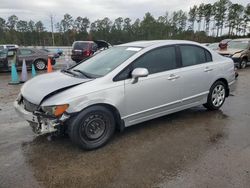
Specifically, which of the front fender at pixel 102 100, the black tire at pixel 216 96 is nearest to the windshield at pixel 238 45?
the black tire at pixel 216 96

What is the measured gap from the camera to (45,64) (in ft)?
50.5

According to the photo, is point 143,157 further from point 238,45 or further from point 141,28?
point 141,28

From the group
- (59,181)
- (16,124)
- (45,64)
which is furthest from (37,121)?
(45,64)

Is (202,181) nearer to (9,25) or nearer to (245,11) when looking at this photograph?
(245,11)

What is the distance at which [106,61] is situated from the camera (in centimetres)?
473

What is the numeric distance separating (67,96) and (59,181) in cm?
117

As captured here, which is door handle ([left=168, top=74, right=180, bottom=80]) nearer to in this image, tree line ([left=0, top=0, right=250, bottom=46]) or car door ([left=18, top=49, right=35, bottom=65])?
car door ([left=18, top=49, right=35, bottom=65])

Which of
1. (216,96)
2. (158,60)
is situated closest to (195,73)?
(158,60)

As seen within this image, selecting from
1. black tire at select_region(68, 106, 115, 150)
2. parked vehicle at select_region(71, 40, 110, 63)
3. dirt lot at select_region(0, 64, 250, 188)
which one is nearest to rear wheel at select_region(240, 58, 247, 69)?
parked vehicle at select_region(71, 40, 110, 63)

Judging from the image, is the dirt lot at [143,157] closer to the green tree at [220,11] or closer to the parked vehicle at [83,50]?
the parked vehicle at [83,50]

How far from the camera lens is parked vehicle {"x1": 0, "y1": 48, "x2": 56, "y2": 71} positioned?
45.7ft

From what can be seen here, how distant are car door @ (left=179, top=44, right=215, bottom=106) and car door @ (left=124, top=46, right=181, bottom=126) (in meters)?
0.21

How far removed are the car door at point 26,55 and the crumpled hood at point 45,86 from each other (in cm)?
1085

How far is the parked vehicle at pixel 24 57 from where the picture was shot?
1392 centimetres
